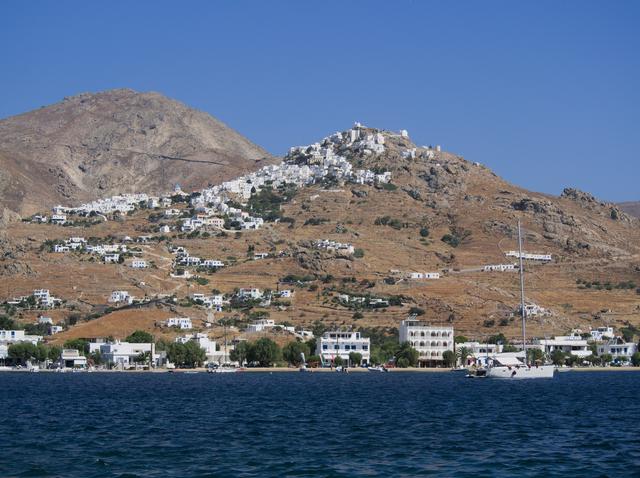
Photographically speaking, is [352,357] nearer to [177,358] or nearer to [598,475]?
[177,358]

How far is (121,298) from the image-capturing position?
5930 inches

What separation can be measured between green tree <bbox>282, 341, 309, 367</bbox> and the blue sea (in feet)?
140

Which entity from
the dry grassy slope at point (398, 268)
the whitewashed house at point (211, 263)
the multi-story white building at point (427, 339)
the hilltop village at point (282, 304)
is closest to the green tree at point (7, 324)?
the hilltop village at point (282, 304)

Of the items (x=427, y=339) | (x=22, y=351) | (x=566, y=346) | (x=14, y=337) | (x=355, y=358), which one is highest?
(x=14, y=337)

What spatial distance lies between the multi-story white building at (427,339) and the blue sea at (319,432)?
44.3 meters

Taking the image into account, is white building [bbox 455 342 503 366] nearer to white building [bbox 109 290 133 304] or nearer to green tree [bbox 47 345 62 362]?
white building [bbox 109 290 133 304]

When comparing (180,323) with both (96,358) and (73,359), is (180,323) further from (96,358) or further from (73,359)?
(73,359)

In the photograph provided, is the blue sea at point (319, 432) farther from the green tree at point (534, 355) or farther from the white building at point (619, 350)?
the white building at point (619, 350)

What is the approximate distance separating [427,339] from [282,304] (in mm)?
27443

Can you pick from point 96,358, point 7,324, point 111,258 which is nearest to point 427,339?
point 96,358

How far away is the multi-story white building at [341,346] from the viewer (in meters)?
131

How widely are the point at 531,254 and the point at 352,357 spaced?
6404cm

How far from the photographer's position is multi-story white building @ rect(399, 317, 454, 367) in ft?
433

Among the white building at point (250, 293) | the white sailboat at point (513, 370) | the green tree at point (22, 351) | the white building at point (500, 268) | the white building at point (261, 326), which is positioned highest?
the white building at point (500, 268)
